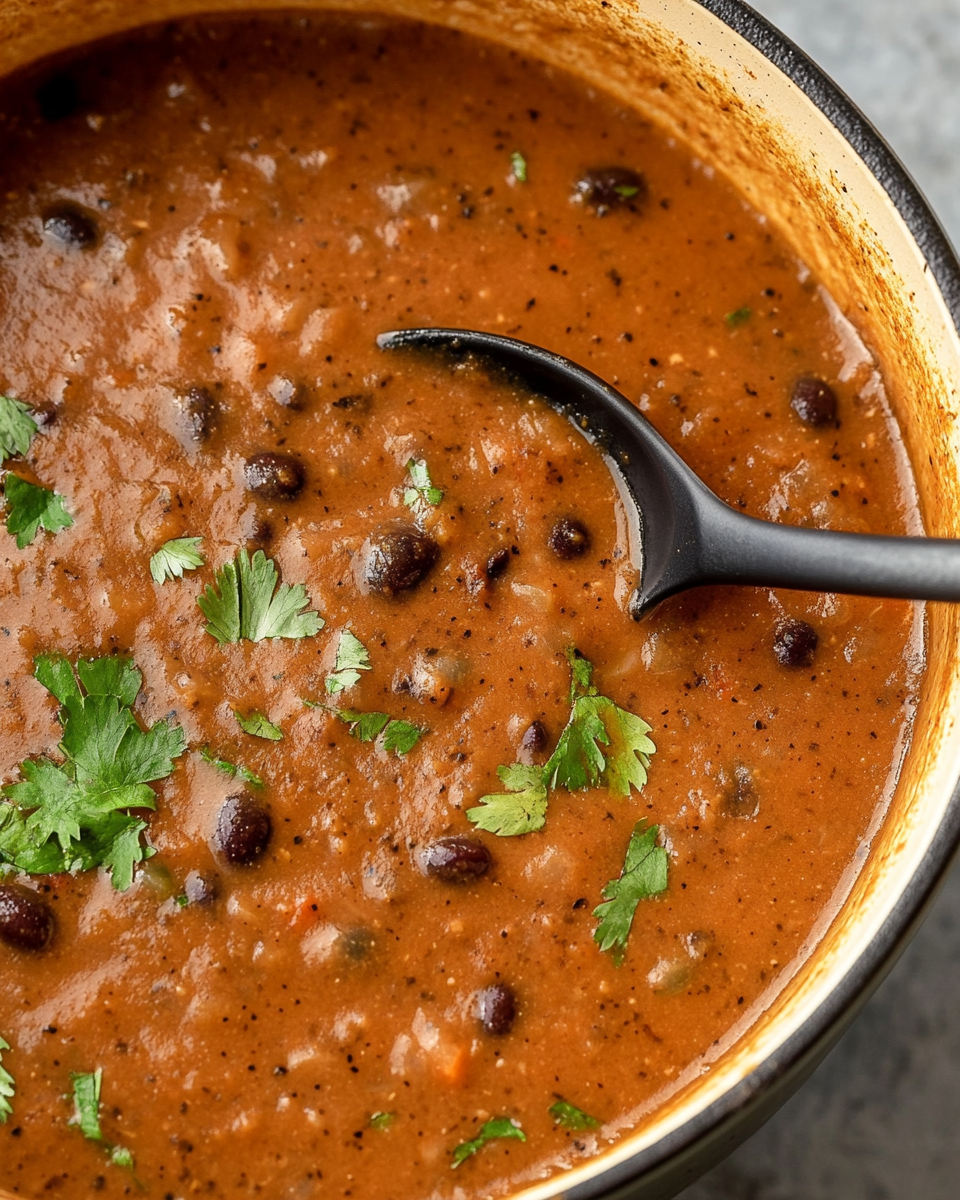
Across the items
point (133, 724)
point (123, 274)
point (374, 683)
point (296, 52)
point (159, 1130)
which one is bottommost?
point (159, 1130)

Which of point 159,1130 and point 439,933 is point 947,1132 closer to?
point 439,933

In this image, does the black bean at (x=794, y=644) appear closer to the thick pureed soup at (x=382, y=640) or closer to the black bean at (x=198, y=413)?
the thick pureed soup at (x=382, y=640)

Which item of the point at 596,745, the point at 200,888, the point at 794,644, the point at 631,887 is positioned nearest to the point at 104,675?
the point at 200,888

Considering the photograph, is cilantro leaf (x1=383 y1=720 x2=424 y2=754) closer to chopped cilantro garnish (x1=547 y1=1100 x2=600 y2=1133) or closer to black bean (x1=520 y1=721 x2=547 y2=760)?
black bean (x1=520 y1=721 x2=547 y2=760)

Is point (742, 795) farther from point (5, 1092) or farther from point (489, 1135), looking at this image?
→ point (5, 1092)

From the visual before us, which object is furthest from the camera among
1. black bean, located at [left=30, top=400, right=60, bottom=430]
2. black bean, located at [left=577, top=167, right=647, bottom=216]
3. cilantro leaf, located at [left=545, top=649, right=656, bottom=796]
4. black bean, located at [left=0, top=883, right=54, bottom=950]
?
black bean, located at [left=577, top=167, right=647, bottom=216]

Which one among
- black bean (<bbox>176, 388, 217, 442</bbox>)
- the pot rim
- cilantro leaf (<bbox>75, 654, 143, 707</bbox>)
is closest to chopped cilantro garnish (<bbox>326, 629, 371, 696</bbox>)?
cilantro leaf (<bbox>75, 654, 143, 707</bbox>)

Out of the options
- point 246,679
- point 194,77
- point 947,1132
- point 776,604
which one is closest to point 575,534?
point 776,604
